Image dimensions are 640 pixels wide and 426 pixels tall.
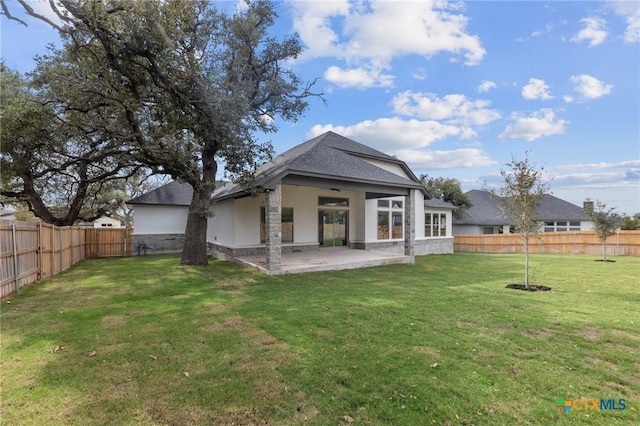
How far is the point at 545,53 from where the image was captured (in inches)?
450

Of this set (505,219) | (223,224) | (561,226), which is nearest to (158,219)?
(223,224)

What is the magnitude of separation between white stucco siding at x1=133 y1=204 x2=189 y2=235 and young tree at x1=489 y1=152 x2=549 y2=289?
1832 cm

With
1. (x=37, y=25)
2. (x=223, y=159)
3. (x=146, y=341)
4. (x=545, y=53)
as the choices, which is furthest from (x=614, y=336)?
(x=37, y=25)

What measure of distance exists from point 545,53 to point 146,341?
15.1 metres

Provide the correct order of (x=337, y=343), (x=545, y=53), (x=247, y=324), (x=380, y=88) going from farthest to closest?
(x=380, y=88) → (x=545, y=53) → (x=247, y=324) → (x=337, y=343)

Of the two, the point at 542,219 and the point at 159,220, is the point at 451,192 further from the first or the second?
the point at 159,220

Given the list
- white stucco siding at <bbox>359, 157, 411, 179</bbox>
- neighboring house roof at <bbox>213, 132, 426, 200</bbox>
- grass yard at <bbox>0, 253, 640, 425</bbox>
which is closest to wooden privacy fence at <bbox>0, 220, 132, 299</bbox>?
grass yard at <bbox>0, 253, 640, 425</bbox>

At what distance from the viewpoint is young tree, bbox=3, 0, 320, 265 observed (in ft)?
26.8

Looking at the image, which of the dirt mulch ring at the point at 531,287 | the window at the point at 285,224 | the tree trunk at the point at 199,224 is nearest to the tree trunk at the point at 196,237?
the tree trunk at the point at 199,224

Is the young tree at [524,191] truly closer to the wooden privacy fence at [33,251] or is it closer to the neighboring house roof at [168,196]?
the wooden privacy fence at [33,251]

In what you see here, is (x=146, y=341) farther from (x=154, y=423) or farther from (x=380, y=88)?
(x=380, y=88)

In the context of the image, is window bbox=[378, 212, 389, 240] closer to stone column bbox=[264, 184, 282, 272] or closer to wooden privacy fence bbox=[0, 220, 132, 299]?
stone column bbox=[264, 184, 282, 272]

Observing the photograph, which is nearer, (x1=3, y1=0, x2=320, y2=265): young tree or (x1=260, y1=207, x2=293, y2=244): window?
(x1=3, y1=0, x2=320, y2=265): young tree

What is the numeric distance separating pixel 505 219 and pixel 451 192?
5786 millimetres
